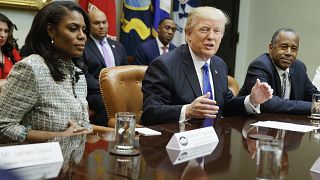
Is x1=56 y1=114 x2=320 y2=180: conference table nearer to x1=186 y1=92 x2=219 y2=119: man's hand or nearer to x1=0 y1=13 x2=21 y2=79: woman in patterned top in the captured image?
x1=186 y1=92 x2=219 y2=119: man's hand

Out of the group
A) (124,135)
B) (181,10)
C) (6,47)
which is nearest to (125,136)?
(124,135)

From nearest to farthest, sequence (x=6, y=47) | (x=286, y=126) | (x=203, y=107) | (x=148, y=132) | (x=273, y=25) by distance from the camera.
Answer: (x=148, y=132), (x=203, y=107), (x=286, y=126), (x=6, y=47), (x=273, y=25)

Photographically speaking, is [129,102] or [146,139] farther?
[129,102]

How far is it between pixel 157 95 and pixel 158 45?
2880 mm

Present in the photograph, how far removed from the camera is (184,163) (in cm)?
120

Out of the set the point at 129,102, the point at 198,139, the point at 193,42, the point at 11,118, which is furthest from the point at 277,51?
the point at 11,118

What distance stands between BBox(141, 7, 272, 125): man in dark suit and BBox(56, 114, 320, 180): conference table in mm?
376

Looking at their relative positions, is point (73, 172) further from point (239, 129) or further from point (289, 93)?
point (289, 93)

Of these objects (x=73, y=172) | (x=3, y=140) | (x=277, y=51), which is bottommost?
(x=3, y=140)

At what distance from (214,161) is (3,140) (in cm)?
98

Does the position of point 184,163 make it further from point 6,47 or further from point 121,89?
point 6,47

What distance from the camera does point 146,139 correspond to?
1.54 metres

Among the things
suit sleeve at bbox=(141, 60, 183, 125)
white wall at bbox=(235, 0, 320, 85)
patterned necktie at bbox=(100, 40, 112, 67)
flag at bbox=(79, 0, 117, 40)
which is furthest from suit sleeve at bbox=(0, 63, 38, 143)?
white wall at bbox=(235, 0, 320, 85)

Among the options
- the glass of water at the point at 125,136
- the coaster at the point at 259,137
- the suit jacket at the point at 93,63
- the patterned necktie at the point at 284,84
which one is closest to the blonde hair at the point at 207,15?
the patterned necktie at the point at 284,84
